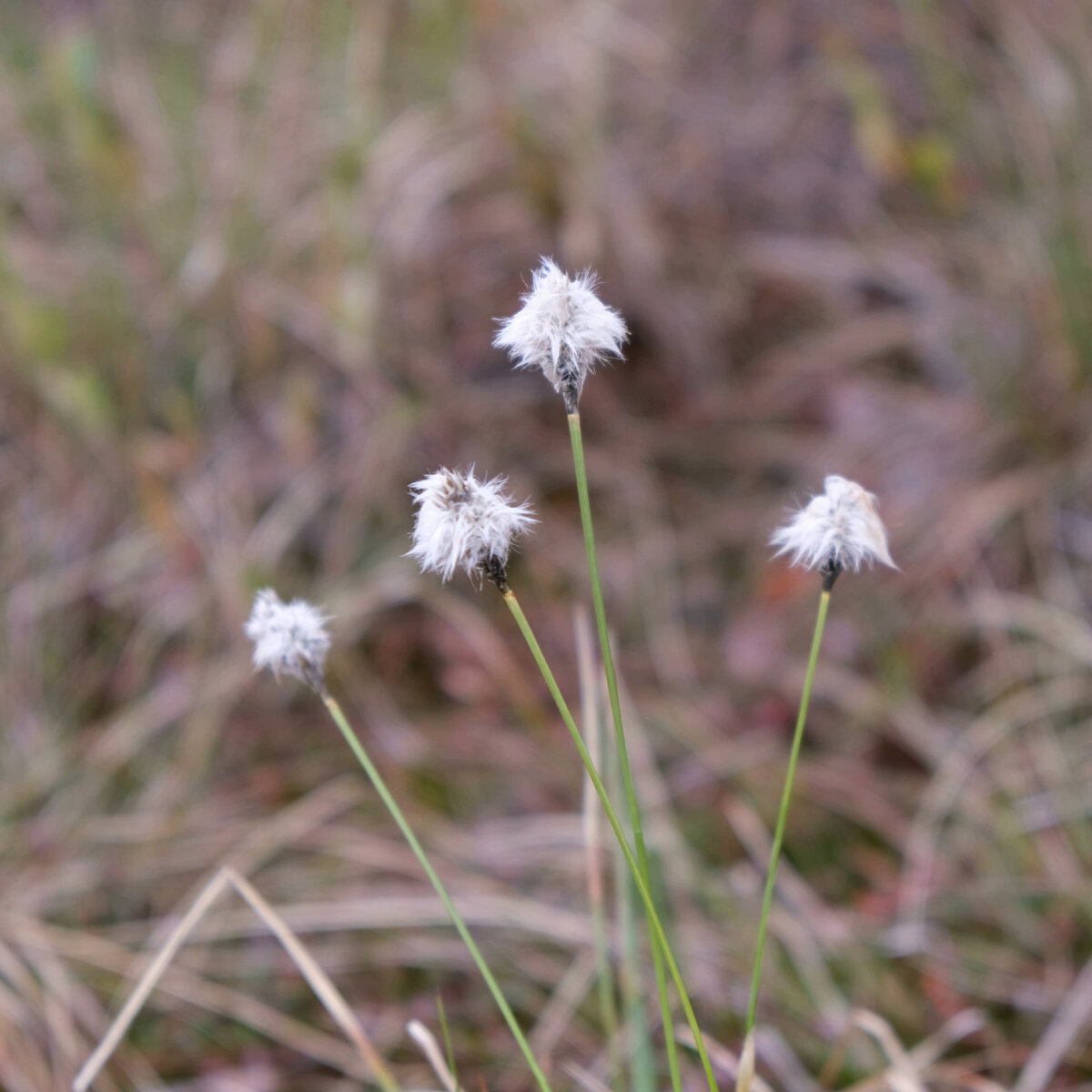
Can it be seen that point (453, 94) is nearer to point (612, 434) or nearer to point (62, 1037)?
point (612, 434)

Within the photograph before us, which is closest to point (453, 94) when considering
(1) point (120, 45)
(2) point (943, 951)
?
(1) point (120, 45)

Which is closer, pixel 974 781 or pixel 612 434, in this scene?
pixel 974 781

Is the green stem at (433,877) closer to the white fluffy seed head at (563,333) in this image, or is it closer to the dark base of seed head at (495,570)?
the dark base of seed head at (495,570)

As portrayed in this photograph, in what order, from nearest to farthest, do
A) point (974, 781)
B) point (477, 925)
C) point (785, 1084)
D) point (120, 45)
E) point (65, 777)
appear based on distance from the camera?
point (785, 1084) → point (477, 925) → point (974, 781) → point (65, 777) → point (120, 45)

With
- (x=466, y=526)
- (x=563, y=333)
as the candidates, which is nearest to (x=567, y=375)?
(x=563, y=333)

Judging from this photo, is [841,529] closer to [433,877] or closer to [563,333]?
[563,333]

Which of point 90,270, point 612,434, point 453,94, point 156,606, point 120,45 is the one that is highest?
point 120,45

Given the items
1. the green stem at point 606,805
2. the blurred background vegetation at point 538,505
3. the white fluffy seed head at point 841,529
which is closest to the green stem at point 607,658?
the green stem at point 606,805

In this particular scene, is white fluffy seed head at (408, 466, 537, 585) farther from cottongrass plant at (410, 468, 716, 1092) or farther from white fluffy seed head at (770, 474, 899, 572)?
white fluffy seed head at (770, 474, 899, 572)
